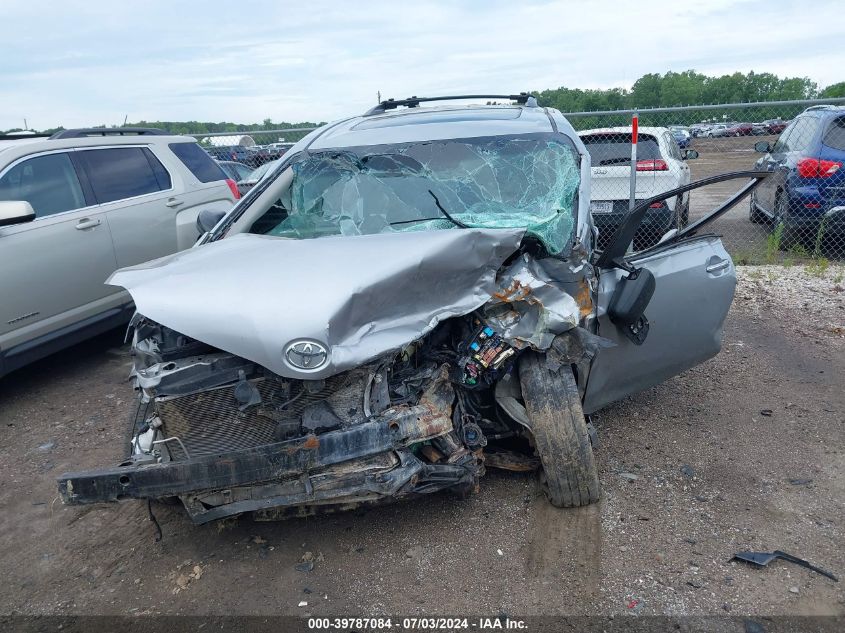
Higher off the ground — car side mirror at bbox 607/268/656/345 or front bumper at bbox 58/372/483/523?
car side mirror at bbox 607/268/656/345

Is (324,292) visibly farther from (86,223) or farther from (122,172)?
(122,172)

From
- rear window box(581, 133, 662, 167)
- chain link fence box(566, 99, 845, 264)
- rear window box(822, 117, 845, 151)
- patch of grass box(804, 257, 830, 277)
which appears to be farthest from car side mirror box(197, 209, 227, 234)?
rear window box(822, 117, 845, 151)

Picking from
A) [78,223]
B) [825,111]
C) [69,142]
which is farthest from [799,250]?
[69,142]

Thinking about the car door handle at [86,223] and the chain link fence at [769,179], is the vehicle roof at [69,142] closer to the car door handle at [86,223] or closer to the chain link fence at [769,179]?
the car door handle at [86,223]

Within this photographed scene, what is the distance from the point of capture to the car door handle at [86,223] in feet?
17.7

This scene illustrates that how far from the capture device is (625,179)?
7957 millimetres

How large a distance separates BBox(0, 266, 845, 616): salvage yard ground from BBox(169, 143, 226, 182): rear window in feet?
10.7

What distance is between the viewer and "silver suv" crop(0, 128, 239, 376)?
16.1 ft

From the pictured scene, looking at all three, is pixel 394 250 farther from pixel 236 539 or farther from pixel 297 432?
pixel 236 539

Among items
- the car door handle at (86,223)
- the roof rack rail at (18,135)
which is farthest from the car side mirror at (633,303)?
the roof rack rail at (18,135)

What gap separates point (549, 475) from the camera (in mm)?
3250

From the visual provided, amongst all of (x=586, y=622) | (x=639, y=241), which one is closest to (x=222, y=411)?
(x=586, y=622)

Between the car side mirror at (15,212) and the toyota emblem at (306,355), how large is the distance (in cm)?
316

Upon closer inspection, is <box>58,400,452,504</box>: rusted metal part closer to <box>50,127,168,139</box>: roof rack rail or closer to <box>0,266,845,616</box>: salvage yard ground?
<box>0,266,845,616</box>: salvage yard ground
